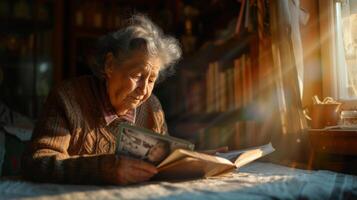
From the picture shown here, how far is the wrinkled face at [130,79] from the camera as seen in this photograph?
1.24 m

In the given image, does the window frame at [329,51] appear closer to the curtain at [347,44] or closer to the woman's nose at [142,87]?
the curtain at [347,44]

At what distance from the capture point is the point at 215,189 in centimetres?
89

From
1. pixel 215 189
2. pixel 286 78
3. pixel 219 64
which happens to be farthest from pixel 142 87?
pixel 219 64

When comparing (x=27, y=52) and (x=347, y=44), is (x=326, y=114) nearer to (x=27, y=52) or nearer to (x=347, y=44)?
(x=347, y=44)

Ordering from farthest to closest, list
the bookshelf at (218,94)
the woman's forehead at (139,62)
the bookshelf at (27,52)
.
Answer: the bookshelf at (27,52) < the bookshelf at (218,94) < the woman's forehead at (139,62)

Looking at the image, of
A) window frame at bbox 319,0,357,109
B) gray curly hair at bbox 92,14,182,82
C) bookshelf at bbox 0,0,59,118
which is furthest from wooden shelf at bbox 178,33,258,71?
bookshelf at bbox 0,0,59,118

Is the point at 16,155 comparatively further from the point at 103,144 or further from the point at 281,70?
the point at 281,70

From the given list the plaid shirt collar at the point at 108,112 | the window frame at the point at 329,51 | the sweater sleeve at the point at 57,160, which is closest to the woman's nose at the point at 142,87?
the plaid shirt collar at the point at 108,112

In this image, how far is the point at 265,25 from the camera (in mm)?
1744

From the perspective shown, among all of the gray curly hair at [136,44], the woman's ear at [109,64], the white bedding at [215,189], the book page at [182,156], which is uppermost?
the gray curly hair at [136,44]

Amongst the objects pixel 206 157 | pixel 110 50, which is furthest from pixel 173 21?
pixel 206 157

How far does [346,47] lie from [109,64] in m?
1.05

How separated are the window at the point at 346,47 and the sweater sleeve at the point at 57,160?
1148 millimetres

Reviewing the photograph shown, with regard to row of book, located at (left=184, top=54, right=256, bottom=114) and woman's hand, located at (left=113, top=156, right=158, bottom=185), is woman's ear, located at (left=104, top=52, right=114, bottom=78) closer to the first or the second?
woman's hand, located at (left=113, top=156, right=158, bottom=185)
